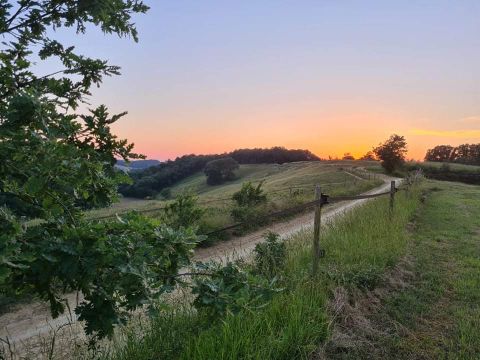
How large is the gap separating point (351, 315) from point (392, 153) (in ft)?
190

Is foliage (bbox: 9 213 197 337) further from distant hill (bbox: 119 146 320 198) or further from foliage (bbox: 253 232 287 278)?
distant hill (bbox: 119 146 320 198)

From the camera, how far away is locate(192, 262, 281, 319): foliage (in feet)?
8.22

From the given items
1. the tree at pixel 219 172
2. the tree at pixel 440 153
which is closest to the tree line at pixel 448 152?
the tree at pixel 440 153

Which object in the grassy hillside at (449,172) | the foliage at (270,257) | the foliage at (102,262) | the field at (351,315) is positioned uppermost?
the foliage at (102,262)

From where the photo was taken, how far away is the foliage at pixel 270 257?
648 cm

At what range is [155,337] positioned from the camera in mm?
4195

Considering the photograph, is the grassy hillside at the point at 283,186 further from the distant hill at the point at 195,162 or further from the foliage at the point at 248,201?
the distant hill at the point at 195,162

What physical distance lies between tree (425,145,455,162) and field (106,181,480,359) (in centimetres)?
11519

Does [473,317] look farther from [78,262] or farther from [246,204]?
[246,204]

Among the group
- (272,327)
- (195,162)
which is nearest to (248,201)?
(272,327)

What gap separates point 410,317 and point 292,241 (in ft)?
11.9

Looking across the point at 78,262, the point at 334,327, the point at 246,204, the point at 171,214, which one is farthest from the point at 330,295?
the point at 246,204

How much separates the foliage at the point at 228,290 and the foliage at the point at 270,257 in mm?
3473

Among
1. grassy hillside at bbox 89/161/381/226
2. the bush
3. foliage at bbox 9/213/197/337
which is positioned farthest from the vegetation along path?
the bush
